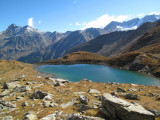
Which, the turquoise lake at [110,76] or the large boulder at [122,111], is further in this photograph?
the turquoise lake at [110,76]

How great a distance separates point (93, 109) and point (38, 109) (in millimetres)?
8432

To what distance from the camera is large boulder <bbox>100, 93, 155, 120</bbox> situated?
1074 centimetres

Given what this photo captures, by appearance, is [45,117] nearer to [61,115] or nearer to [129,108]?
[61,115]

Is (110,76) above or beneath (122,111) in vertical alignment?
beneath

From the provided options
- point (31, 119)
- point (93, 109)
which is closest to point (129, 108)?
point (93, 109)

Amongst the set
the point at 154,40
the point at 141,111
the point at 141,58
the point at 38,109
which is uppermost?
the point at 154,40

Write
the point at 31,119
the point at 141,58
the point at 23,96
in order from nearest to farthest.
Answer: the point at 31,119 → the point at 23,96 → the point at 141,58

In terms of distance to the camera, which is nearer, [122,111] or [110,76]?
[122,111]

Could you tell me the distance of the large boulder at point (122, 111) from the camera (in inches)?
423

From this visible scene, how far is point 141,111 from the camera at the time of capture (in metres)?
11.1

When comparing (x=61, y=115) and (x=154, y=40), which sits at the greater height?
(x=154, y=40)

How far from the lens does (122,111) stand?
11430 millimetres

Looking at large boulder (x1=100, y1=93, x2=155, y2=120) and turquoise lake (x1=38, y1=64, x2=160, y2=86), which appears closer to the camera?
large boulder (x1=100, y1=93, x2=155, y2=120)

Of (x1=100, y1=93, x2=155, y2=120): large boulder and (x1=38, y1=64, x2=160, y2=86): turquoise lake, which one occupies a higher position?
(x1=100, y1=93, x2=155, y2=120): large boulder
